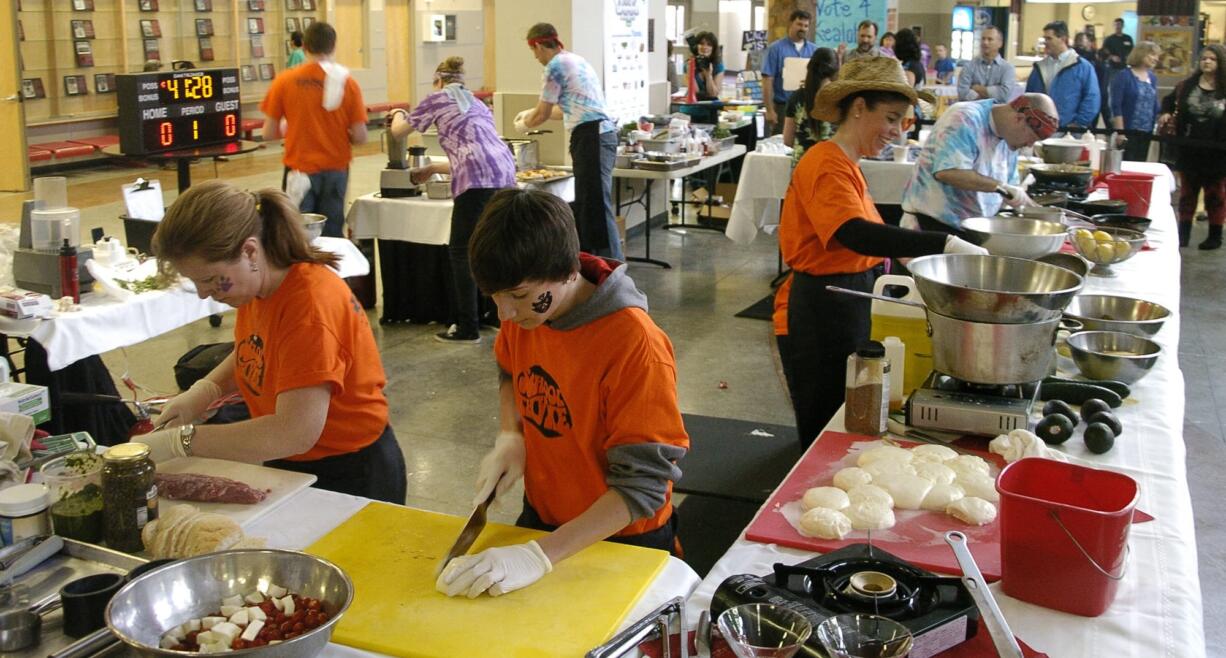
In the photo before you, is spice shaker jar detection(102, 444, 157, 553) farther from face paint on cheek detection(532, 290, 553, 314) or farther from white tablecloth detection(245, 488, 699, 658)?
face paint on cheek detection(532, 290, 553, 314)

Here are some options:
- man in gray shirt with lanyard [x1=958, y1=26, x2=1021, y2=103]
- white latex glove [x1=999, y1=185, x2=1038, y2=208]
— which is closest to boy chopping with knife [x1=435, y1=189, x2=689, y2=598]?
white latex glove [x1=999, y1=185, x2=1038, y2=208]

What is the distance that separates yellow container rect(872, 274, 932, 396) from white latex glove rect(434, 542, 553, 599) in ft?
4.33

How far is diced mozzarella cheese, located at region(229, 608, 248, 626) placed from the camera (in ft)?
5.36

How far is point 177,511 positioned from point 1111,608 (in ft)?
5.34

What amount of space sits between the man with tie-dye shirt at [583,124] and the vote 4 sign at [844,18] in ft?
15.7

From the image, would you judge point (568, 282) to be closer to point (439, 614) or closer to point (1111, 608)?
point (439, 614)

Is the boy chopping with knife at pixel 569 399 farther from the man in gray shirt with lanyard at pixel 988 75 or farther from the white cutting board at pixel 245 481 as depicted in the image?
the man in gray shirt with lanyard at pixel 988 75

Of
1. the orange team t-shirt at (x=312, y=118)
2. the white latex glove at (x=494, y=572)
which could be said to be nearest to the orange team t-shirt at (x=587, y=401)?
the white latex glove at (x=494, y=572)

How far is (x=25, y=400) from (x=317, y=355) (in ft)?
2.57

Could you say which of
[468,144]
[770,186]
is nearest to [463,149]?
[468,144]

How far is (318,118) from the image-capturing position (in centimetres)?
645

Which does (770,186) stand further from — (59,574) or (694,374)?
(59,574)

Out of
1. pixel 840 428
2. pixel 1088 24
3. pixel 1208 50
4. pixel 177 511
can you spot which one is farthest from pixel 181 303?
pixel 1088 24

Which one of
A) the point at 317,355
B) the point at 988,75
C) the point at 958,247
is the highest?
the point at 988,75
